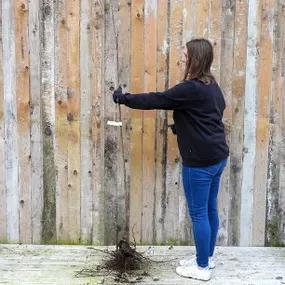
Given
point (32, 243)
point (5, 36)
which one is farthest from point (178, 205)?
point (5, 36)

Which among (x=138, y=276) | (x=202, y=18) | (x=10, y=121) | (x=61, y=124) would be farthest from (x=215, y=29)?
(x=138, y=276)

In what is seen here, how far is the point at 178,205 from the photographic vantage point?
4.84 meters

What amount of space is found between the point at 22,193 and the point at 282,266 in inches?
76.3

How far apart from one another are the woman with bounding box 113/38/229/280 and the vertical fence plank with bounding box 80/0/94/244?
623mm

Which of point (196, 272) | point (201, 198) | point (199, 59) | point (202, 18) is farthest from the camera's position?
point (202, 18)

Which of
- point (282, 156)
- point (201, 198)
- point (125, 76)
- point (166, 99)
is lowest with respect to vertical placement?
point (201, 198)

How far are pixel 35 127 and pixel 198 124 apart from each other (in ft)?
4.41

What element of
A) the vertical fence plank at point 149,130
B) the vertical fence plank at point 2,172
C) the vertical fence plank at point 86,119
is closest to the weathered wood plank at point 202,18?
the vertical fence plank at point 149,130

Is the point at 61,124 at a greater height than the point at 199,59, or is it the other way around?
the point at 199,59

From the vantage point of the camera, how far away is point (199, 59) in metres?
3.96

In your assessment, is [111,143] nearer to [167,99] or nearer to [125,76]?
[125,76]

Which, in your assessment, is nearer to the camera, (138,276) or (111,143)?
(138,276)

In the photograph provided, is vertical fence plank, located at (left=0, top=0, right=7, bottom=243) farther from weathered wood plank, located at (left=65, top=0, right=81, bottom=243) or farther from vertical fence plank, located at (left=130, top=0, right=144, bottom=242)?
vertical fence plank, located at (left=130, top=0, right=144, bottom=242)

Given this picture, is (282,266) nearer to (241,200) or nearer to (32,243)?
(241,200)
